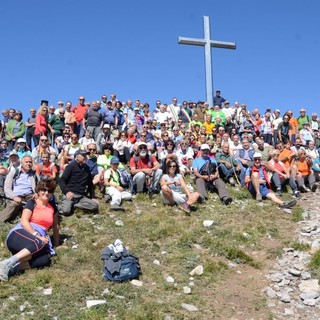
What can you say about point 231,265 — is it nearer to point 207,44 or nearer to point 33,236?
point 33,236

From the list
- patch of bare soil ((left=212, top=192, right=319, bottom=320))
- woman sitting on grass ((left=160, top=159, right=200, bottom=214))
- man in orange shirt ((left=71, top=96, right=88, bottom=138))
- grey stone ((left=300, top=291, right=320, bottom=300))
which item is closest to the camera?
patch of bare soil ((left=212, top=192, right=319, bottom=320))

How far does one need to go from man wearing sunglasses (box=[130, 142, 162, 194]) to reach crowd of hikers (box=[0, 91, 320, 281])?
0.03m

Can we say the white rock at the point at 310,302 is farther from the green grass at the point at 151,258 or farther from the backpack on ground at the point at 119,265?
the backpack on ground at the point at 119,265

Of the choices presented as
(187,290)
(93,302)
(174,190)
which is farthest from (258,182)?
(93,302)

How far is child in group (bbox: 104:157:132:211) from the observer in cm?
1275

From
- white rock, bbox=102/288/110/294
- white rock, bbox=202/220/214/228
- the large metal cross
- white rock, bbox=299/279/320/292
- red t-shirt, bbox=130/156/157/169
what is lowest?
white rock, bbox=299/279/320/292

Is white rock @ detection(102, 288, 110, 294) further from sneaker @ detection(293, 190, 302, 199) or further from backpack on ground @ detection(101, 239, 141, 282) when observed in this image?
sneaker @ detection(293, 190, 302, 199)

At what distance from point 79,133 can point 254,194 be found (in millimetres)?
8814

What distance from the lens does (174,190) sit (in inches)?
523

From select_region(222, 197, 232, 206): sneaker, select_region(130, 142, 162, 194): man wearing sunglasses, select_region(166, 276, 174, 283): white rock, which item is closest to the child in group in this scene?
select_region(130, 142, 162, 194): man wearing sunglasses

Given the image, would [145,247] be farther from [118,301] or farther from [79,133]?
[79,133]

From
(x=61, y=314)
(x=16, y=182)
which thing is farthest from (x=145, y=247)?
(x=16, y=182)

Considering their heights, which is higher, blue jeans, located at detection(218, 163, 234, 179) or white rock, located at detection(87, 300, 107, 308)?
blue jeans, located at detection(218, 163, 234, 179)

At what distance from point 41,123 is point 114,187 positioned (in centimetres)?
626
